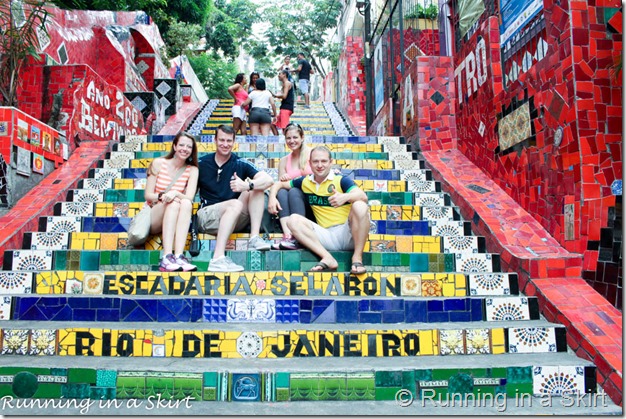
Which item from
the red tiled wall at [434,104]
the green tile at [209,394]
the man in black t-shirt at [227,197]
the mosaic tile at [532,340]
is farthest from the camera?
the red tiled wall at [434,104]

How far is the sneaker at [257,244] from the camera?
394cm

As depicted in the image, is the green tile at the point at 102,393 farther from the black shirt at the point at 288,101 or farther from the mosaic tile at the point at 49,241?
the black shirt at the point at 288,101

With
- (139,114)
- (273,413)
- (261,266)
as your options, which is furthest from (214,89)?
(273,413)

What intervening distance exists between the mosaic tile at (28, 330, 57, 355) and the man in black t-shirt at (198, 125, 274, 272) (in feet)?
3.57

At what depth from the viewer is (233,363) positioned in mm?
2848

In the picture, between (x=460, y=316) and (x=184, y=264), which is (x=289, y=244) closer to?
(x=184, y=264)

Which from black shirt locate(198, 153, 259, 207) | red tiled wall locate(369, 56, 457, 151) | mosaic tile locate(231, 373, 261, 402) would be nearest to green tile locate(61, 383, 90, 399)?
mosaic tile locate(231, 373, 261, 402)

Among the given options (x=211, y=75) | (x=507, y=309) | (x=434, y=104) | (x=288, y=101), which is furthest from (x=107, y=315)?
(x=211, y=75)

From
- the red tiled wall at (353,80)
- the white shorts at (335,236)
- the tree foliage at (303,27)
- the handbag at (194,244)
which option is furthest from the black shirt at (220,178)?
the tree foliage at (303,27)

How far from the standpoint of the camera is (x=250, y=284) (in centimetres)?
357

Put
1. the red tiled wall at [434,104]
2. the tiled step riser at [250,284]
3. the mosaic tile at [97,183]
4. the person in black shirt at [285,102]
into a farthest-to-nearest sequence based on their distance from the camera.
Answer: the person in black shirt at [285,102], the red tiled wall at [434,104], the mosaic tile at [97,183], the tiled step riser at [250,284]

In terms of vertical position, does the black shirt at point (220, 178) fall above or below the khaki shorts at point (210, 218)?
above

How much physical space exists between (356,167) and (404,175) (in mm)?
542

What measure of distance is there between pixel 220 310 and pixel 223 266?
45 cm
